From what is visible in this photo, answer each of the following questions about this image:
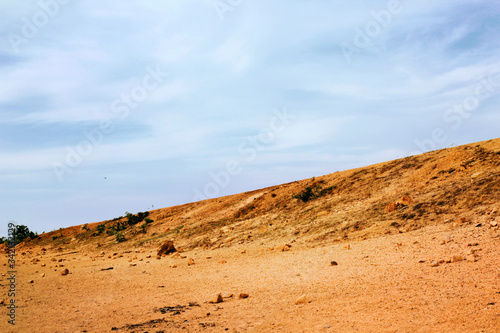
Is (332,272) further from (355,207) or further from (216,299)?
(355,207)

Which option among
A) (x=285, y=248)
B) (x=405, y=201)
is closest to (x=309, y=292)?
(x=285, y=248)

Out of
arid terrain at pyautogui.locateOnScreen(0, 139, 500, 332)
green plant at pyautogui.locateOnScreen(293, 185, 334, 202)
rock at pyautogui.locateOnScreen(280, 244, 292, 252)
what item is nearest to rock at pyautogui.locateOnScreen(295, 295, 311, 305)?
arid terrain at pyautogui.locateOnScreen(0, 139, 500, 332)

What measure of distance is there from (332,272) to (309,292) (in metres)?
1.43

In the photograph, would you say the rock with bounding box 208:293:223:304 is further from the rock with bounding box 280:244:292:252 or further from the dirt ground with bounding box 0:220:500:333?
the rock with bounding box 280:244:292:252

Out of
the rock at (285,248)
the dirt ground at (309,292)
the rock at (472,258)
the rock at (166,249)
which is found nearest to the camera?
the dirt ground at (309,292)

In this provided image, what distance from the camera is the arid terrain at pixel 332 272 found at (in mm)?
5730

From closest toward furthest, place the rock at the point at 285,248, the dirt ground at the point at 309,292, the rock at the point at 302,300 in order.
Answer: the dirt ground at the point at 309,292 < the rock at the point at 302,300 < the rock at the point at 285,248

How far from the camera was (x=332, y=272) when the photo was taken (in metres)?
8.41

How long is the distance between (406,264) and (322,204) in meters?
9.54

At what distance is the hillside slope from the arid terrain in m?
0.08

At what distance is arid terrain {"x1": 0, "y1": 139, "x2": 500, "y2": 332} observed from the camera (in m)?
5.73

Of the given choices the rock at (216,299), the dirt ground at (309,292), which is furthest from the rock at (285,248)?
the rock at (216,299)

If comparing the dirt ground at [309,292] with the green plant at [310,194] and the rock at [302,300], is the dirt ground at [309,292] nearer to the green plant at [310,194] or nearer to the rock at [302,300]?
the rock at [302,300]

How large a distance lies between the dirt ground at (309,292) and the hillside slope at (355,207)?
1564mm
